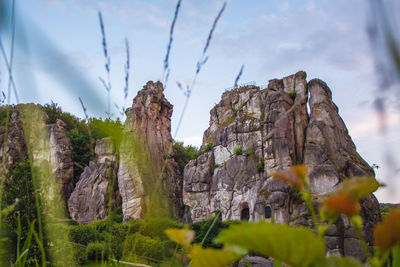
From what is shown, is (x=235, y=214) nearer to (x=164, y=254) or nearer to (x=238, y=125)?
(x=238, y=125)

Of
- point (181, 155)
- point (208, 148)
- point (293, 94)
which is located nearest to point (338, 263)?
point (293, 94)

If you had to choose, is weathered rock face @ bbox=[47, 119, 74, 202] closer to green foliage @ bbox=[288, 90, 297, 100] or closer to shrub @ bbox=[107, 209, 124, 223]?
shrub @ bbox=[107, 209, 124, 223]

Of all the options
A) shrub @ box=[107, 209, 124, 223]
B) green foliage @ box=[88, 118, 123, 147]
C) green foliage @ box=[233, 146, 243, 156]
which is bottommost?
shrub @ box=[107, 209, 124, 223]

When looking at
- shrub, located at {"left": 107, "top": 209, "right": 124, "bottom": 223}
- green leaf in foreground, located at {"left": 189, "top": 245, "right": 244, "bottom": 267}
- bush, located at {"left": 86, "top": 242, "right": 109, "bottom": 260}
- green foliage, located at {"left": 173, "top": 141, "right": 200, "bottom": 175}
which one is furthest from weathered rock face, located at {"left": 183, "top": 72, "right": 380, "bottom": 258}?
green leaf in foreground, located at {"left": 189, "top": 245, "right": 244, "bottom": 267}

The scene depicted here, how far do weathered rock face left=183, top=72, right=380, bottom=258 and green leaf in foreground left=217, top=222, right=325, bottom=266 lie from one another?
17510 mm

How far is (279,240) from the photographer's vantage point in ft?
1.61

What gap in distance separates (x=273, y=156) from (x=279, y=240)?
21.7m

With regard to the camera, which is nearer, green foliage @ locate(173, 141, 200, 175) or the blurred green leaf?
the blurred green leaf

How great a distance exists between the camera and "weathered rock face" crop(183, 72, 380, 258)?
18875 millimetres

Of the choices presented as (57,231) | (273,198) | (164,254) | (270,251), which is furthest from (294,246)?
(273,198)

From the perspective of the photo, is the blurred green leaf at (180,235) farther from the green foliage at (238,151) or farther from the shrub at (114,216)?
the green foliage at (238,151)

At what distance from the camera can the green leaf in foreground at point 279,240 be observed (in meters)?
0.48

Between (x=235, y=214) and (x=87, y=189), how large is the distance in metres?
12.8

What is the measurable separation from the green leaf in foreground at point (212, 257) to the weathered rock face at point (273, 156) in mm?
17449
